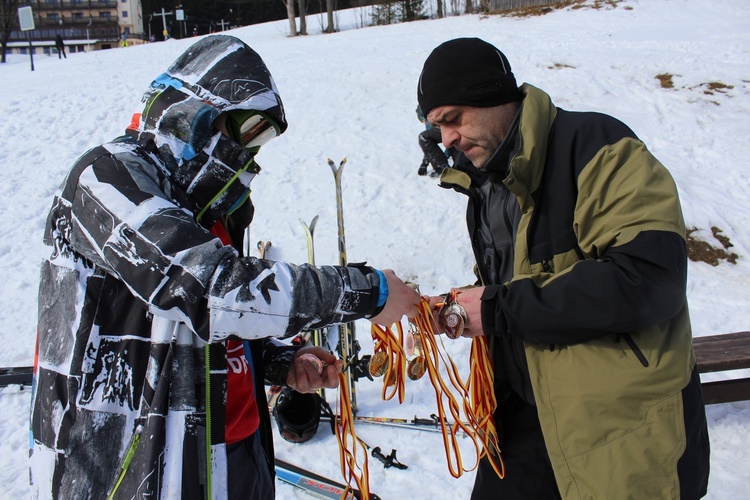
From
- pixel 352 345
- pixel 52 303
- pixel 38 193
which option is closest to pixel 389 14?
pixel 38 193

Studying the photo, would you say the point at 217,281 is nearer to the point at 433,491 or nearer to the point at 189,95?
the point at 189,95

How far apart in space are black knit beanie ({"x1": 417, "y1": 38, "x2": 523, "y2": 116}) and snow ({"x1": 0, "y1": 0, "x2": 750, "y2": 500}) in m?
2.36

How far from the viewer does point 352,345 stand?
3.80 metres

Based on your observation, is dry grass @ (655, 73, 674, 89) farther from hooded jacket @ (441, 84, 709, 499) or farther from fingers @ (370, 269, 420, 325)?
fingers @ (370, 269, 420, 325)

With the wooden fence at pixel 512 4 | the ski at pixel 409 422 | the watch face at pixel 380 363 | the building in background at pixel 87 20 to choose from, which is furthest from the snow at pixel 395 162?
the building in background at pixel 87 20

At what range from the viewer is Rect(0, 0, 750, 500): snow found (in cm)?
356

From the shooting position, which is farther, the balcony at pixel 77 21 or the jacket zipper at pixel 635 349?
the balcony at pixel 77 21

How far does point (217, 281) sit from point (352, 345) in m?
2.71

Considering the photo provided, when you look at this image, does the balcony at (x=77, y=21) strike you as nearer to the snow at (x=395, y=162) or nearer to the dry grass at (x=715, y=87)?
the snow at (x=395, y=162)

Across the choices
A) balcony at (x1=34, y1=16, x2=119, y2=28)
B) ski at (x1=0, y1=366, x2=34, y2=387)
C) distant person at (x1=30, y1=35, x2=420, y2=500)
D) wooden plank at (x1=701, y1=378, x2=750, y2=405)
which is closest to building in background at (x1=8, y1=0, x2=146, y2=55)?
balcony at (x1=34, y1=16, x2=119, y2=28)

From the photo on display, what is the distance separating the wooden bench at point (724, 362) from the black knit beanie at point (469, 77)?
2.49 metres

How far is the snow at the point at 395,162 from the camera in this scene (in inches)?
140

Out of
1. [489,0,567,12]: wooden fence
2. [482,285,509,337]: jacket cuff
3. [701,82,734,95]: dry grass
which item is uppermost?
[489,0,567,12]: wooden fence

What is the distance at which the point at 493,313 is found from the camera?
164 cm
